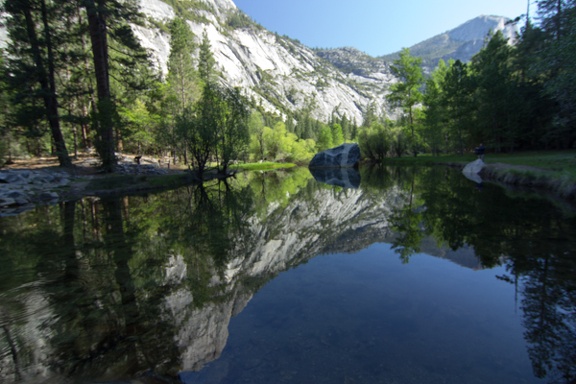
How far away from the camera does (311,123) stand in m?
122

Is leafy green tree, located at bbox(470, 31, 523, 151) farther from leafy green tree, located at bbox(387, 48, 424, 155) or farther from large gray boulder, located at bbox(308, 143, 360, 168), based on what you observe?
large gray boulder, located at bbox(308, 143, 360, 168)

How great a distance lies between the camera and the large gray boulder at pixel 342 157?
58.2m

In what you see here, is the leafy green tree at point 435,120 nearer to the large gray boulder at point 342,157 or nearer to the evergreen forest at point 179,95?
the evergreen forest at point 179,95

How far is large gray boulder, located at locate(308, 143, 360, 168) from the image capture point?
58.2m

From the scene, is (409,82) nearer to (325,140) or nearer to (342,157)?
(342,157)

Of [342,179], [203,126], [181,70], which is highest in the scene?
[181,70]

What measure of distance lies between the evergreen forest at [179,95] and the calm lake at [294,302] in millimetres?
14329

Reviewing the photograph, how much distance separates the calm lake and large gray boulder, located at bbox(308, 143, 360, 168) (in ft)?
158

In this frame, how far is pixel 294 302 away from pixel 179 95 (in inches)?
1863

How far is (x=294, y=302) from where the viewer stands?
5.30 metres

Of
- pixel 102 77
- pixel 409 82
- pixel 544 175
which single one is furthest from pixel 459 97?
pixel 102 77

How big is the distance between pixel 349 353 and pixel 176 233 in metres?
7.51

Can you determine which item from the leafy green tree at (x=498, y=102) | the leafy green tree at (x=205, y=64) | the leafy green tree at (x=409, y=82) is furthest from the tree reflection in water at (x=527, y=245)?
the leafy green tree at (x=205, y=64)

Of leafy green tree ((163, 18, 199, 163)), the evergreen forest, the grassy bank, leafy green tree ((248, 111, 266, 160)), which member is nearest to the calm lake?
the grassy bank
